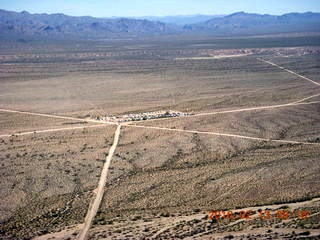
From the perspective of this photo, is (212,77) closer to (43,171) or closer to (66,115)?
(66,115)

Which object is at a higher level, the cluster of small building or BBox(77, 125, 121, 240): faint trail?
the cluster of small building

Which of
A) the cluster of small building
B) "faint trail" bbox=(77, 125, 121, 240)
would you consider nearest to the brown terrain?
"faint trail" bbox=(77, 125, 121, 240)

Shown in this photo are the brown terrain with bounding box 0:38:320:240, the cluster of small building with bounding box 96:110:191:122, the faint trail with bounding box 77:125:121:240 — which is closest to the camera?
the faint trail with bounding box 77:125:121:240

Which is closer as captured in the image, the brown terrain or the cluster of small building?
the brown terrain

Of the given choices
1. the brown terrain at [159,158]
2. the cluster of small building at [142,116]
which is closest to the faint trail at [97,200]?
the brown terrain at [159,158]

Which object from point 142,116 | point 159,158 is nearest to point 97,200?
point 159,158

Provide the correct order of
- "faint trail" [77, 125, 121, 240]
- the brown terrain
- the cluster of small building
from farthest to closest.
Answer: the cluster of small building → the brown terrain → "faint trail" [77, 125, 121, 240]

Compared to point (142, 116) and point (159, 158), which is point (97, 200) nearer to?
point (159, 158)

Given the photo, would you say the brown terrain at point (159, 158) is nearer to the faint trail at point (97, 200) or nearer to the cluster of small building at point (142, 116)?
the faint trail at point (97, 200)

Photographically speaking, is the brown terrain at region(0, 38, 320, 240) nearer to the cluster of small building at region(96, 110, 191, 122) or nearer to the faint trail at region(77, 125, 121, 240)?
the faint trail at region(77, 125, 121, 240)

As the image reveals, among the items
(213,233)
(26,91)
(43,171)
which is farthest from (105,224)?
(26,91)

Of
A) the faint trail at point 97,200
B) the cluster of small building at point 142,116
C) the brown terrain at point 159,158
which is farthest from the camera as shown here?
the cluster of small building at point 142,116

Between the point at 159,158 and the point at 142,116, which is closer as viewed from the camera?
the point at 159,158
